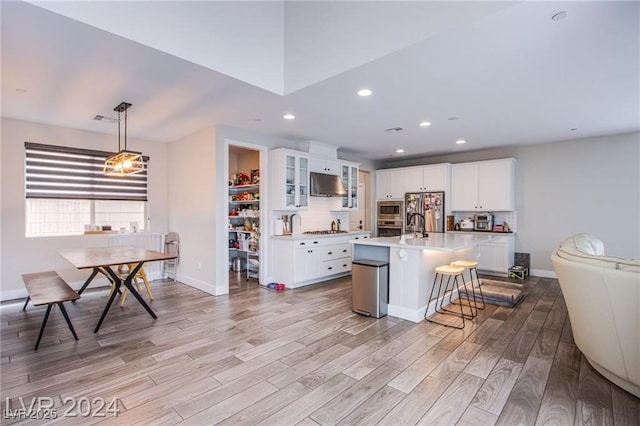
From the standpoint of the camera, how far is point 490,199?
644 cm

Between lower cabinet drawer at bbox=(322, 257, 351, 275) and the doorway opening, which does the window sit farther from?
lower cabinet drawer at bbox=(322, 257, 351, 275)

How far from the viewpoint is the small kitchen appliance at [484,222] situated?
21.7 ft

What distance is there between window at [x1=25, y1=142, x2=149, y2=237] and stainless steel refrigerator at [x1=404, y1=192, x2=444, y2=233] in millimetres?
5516

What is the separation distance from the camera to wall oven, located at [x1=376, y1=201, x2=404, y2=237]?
24.6 feet

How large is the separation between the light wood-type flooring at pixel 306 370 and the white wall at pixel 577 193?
257cm

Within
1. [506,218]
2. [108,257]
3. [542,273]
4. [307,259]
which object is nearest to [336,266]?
[307,259]

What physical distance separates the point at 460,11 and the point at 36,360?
14.5ft

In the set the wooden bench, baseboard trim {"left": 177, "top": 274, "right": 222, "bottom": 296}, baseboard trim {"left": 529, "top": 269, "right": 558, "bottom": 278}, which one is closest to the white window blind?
the wooden bench

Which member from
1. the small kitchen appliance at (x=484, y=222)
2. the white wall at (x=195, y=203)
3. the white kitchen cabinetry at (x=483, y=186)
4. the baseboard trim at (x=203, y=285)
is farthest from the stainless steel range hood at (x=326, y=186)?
the small kitchen appliance at (x=484, y=222)

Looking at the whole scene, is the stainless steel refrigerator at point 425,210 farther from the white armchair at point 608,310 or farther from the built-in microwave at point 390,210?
the white armchair at point 608,310

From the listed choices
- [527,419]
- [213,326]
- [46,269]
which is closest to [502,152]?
[527,419]

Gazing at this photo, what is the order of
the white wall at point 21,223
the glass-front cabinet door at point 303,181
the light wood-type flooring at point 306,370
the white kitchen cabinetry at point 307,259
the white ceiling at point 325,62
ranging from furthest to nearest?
1. the glass-front cabinet door at point 303,181
2. the white kitchen cabinetry at point 307,259
3. the white wall at point 21,223
4. the white ceiling at point 325,62
5. the light wood-type flooring at point 306,370

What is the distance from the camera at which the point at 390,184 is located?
7.70 meters

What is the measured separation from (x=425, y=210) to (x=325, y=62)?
4.80 metres
